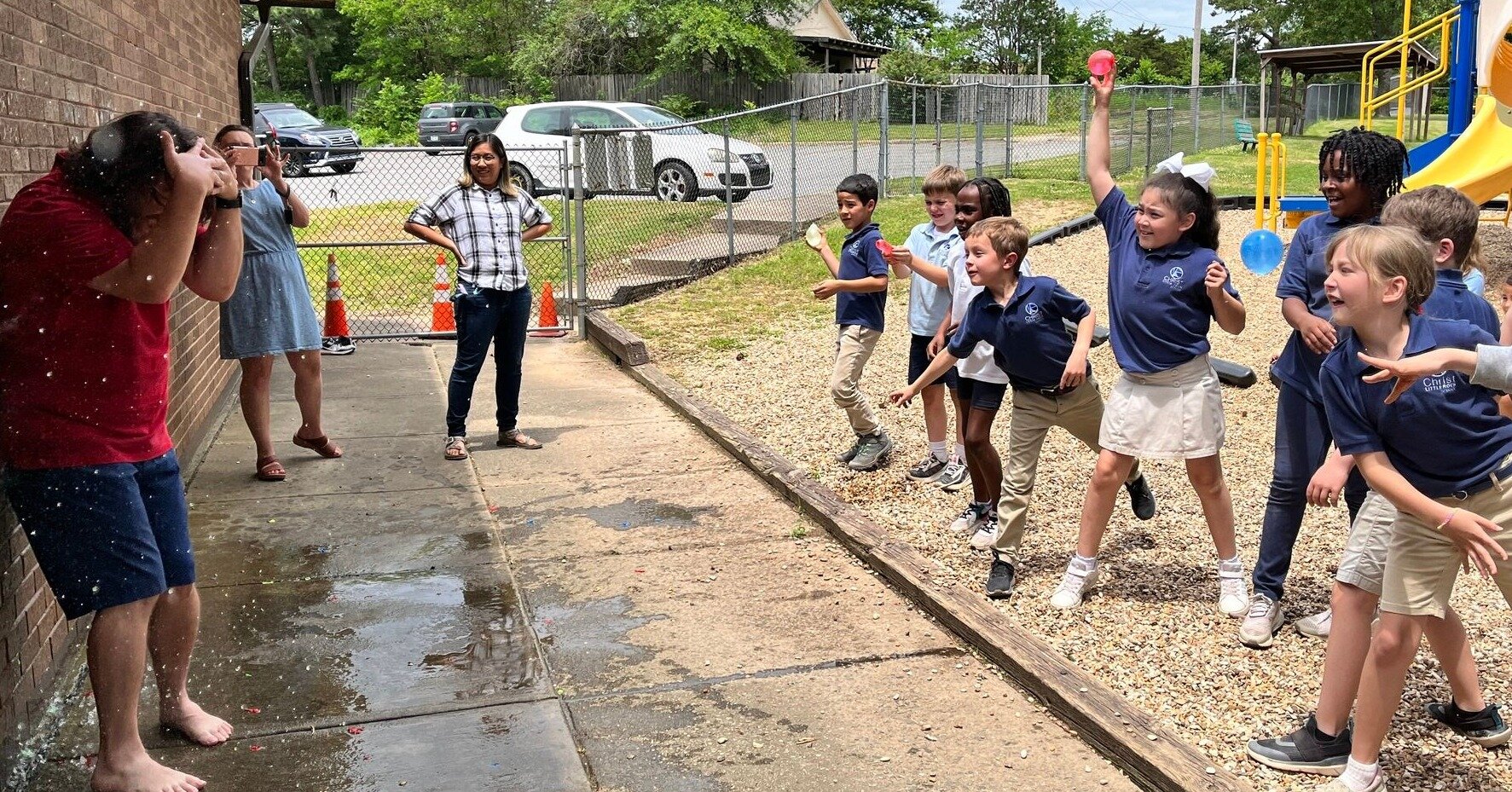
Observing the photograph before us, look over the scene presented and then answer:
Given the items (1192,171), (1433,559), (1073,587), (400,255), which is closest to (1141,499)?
(1073,587)

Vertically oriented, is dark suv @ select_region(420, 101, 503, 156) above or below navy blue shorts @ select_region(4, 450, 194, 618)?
above

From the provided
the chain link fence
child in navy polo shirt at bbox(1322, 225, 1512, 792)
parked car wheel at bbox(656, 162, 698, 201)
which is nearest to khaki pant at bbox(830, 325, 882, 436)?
child in navy polo shirt at bbox(1322, 225, 1512, 792)

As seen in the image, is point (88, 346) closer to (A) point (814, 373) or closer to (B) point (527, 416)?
(B) point (527, 416)

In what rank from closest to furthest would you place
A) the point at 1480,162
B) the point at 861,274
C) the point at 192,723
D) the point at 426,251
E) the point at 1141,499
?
the point at 192,723 < the point at 1141,499 < the point at 861,274 < the point at 1480,162 < the point at 426,251

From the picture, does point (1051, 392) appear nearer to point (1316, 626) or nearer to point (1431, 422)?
point (1316, 626)

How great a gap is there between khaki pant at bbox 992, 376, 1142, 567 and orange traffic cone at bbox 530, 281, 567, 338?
7558 millimetres

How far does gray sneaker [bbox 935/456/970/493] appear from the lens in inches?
265

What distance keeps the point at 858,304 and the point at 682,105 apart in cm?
3691

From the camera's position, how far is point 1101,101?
487cm

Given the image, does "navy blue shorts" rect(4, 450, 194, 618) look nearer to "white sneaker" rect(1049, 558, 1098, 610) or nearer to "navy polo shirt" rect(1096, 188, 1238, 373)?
"white sneaker" rect(1049, 558, 1098, 610)

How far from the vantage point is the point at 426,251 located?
1617cm

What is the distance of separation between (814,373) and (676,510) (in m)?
3.32

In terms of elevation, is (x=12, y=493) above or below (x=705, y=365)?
above

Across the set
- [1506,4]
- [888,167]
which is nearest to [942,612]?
[1506,4]
